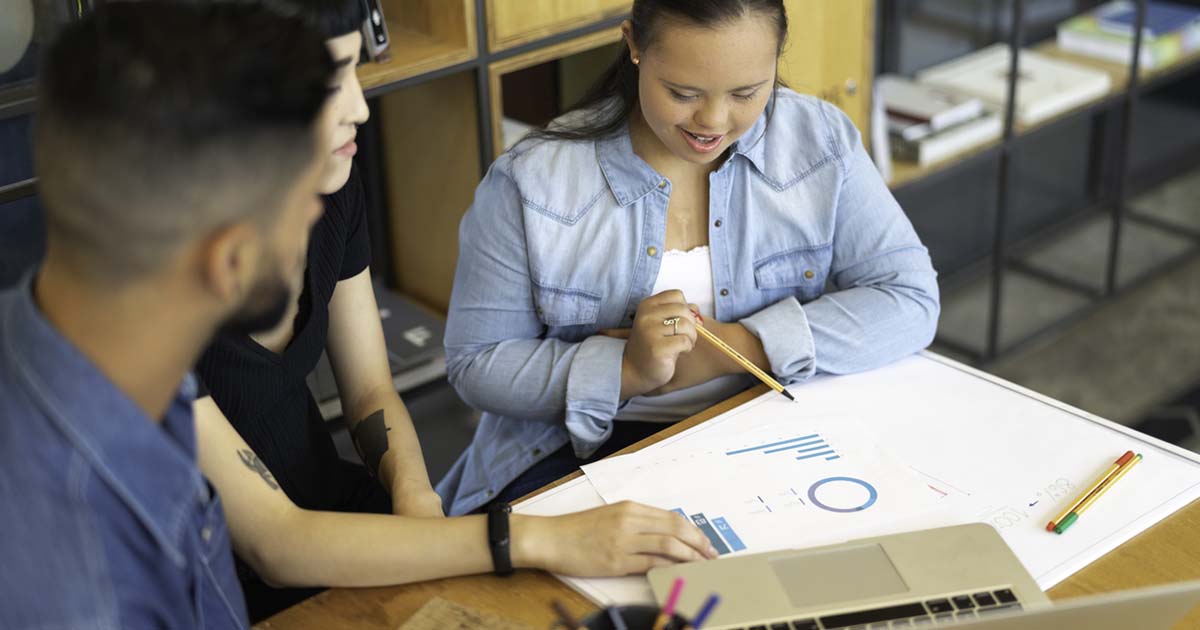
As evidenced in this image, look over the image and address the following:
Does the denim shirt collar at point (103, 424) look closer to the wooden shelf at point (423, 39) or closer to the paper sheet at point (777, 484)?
the paper sheet at point (777, 484)

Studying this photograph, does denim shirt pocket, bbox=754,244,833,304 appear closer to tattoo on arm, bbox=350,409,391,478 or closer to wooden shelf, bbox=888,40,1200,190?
tattoo on arm, bbox=350,409,391,478

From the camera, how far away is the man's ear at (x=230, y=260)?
0.80m

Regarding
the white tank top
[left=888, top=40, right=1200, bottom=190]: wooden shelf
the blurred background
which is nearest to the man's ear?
the blurred background

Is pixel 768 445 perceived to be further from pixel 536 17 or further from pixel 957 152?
pixel 957 152

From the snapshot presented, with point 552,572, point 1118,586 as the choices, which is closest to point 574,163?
point 552,572

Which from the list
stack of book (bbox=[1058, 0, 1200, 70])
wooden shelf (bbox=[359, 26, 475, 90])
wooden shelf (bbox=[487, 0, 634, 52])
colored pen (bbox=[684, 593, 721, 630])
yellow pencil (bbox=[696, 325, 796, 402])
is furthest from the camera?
stack of book (bbox=[1058, 0, 1200, 70])

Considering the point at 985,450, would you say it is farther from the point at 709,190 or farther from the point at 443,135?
the point at 443,135

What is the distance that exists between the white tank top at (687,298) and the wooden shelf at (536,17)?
1.93 feet

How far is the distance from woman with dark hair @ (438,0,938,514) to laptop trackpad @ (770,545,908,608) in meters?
0.37

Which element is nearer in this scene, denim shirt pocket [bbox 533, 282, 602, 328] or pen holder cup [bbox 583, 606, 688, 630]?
pen holder cup [bbox 583, 606, 688, 630]

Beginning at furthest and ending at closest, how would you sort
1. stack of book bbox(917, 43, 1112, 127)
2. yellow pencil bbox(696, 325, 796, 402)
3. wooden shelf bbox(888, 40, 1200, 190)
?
stack of book bbox(917, 43, 1112, 127), wooden shelf bbox(888, 40, 1200, 190), yellow pencil bbox(696, 325, 796, 402)

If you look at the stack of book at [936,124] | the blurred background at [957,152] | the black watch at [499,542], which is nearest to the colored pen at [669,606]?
the black watch at [499,542]

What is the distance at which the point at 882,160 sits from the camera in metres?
2.65

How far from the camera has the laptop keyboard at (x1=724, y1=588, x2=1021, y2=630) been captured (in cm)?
101
